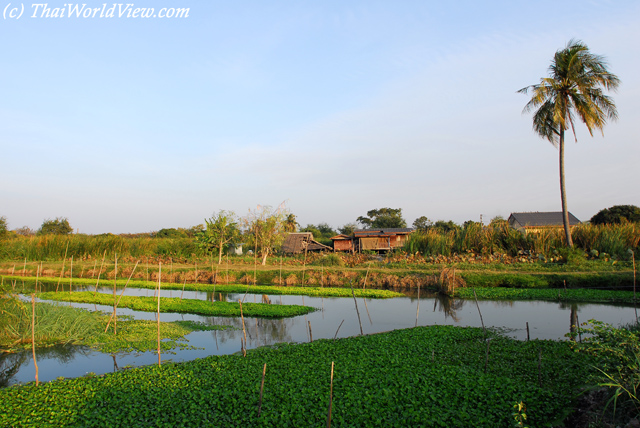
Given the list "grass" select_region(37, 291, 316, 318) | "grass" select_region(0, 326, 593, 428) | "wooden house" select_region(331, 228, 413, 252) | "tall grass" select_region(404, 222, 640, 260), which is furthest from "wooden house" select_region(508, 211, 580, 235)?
"grass" select_region(0, 326, 593, 428)

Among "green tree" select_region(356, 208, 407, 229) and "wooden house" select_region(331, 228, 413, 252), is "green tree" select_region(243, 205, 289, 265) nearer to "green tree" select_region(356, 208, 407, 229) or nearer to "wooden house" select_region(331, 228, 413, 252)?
"wooden house" select_region(331, 228, 413, 252)

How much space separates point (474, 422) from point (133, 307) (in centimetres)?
1212

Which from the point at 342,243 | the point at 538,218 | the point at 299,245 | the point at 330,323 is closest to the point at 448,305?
the point at 330,323

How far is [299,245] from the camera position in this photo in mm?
34531

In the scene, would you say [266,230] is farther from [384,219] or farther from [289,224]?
[384,219]

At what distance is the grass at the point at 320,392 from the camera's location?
16.5 ft

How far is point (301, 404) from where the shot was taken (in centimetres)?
543

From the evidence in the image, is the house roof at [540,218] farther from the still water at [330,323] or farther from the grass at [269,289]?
the grass at [269,289]

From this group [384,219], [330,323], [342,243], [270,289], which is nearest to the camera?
[330,323]

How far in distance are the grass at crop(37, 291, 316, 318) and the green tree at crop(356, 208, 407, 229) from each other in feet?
123

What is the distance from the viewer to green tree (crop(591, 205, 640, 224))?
112 feet

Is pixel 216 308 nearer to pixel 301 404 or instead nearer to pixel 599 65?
pixel 301 404

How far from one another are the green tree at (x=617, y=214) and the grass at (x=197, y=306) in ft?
107

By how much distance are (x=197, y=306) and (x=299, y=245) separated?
829 inches
